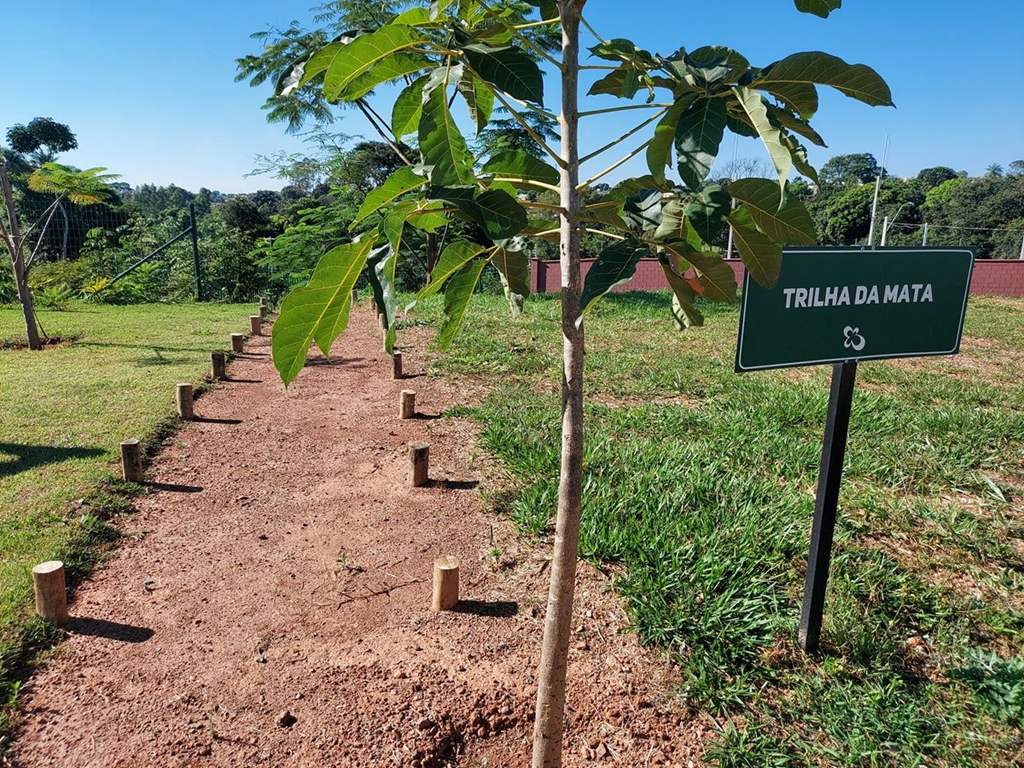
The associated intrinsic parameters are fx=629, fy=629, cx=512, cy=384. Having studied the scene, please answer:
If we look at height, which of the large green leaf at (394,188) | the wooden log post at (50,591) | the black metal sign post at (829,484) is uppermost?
the large green leaf at (394,188)

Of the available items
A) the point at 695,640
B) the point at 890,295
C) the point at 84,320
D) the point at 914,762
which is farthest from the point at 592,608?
the point at 84,320

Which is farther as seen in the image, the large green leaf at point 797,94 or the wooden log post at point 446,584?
the wooden log post at point 446,584

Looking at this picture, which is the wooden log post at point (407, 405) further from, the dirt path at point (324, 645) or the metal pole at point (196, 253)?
the metal pole at point (196, 253)

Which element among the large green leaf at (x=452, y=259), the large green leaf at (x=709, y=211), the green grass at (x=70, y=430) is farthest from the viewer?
the green grass at (x=70, y=430)

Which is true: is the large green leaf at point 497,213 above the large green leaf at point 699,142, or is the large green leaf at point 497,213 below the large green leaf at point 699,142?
below

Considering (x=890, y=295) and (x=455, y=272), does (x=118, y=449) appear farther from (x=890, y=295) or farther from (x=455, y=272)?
(x=890, y=295)

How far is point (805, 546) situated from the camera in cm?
312

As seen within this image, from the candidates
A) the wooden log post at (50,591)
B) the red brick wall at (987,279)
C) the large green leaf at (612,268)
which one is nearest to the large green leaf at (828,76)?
the large green leaf at (612,268)

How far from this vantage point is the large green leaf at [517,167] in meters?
1.24

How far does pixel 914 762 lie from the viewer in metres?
1.98

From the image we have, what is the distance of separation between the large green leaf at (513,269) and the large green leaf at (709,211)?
18.5 inches

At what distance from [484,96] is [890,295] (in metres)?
1.80

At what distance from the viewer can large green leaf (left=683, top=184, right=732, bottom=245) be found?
85cm

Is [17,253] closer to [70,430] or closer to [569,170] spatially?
[70,430]
